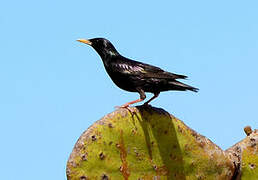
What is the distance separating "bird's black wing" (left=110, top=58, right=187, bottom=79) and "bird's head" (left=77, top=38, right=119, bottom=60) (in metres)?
0.23

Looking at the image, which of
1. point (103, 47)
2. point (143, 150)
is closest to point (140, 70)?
point (103, 47)

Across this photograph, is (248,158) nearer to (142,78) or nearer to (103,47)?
(142,78)

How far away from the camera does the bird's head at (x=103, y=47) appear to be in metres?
7.98

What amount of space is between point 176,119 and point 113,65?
1058 mm

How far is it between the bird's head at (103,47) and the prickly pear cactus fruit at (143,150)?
1.08 metres

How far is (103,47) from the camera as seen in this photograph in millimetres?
8047

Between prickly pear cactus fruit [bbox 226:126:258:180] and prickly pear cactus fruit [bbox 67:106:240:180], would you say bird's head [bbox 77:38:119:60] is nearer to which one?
prickly pear cactus fruit [bbox 67:106:240:180]

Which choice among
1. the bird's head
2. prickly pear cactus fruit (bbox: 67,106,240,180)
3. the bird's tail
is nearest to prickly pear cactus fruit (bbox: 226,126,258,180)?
prickly pear cactus fruit (bbox: 67,106,240,180)

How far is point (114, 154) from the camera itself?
6.78 metres

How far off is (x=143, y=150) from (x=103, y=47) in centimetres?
167

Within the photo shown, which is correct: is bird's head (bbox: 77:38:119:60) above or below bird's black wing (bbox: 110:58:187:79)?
above

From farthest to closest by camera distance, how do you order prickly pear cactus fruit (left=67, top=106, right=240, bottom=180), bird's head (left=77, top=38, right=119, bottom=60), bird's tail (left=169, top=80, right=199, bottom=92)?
bird's head (left=77, top=38, right=119, bottom=60) < bird's tail (left=169, top=80, right=199, bottom=92) < prickly pear cactus fruit (left=67, top=106, right=240, bottom=180)

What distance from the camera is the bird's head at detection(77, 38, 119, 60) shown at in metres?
7.98

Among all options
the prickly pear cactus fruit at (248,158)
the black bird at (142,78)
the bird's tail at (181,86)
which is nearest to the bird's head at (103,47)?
the black bird at (142,78)
